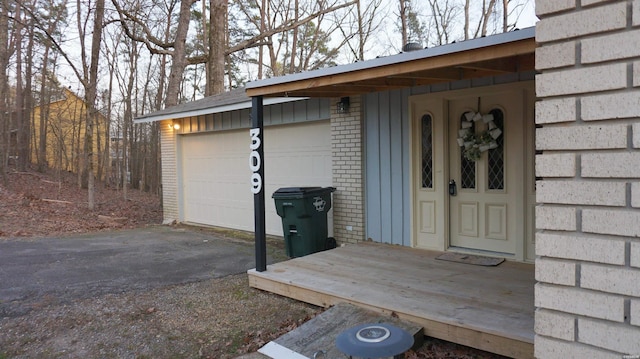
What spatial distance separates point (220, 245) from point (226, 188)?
1683mm

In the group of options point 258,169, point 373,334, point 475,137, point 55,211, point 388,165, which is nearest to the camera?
point 373,334

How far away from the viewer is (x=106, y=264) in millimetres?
6242

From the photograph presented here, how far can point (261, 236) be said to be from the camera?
191 inches

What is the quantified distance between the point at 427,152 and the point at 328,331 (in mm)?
3011

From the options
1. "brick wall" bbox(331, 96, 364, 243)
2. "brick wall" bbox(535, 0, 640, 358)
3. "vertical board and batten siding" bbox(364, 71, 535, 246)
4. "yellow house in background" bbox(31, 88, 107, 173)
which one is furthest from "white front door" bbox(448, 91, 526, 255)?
"yellow house in background" bbox(31, 88, 107, 173)

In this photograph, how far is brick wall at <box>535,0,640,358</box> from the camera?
1521 millimetres

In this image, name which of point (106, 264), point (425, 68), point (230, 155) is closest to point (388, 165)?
point (425, 68)

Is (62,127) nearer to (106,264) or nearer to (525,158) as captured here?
(106,264)

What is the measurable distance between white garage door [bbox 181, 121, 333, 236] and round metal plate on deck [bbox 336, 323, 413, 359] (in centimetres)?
411

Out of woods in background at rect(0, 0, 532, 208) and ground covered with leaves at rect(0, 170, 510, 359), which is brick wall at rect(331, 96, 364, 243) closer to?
ground covered with leaves at rect(0, 170, 510, 359)

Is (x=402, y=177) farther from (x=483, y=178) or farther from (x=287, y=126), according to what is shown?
Answer: (x=287, y=126)

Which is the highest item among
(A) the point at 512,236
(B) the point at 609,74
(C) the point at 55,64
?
(C) the point at 55,64

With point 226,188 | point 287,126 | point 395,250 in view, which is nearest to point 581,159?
point 395,250

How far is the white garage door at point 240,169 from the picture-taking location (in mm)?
7214
